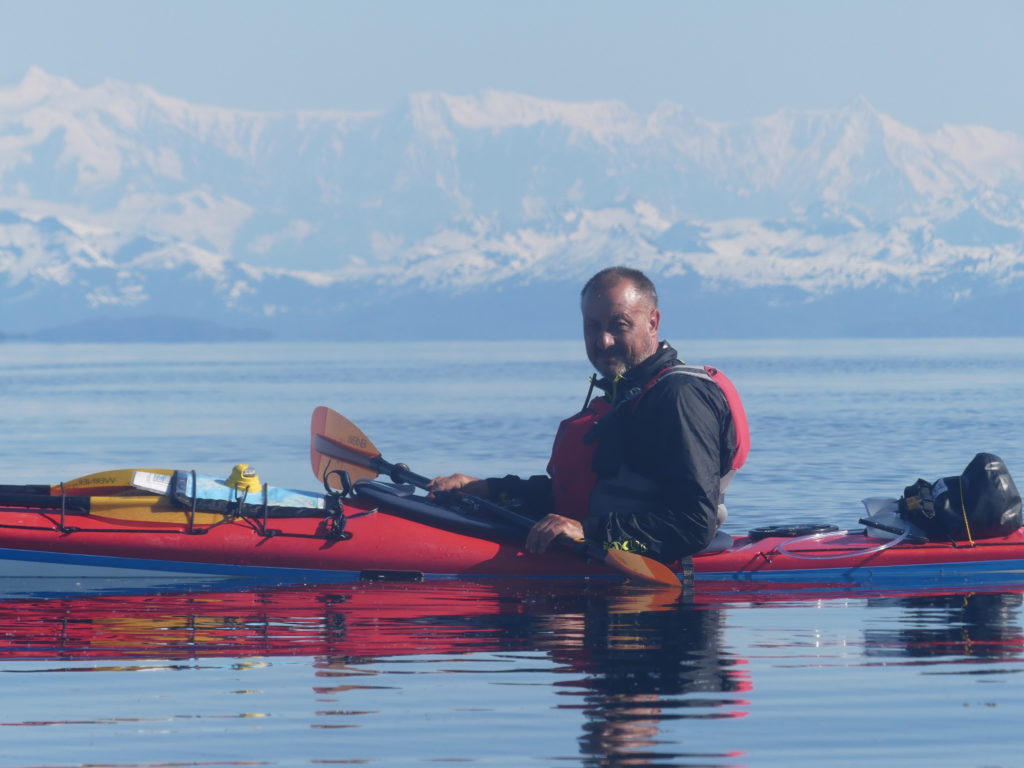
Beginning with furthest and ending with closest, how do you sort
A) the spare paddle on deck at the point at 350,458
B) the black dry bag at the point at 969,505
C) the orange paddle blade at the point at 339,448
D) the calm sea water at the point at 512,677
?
the orange paddle blade at the point at 339,448
the black dry bag at the point at 969,505
the spare paddle on deck at the point at 350,458
the calm sea water at the point at 512,677

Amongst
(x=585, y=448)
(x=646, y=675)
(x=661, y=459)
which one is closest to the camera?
(x=646, y=675)

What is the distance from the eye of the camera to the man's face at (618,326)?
28.7 ft

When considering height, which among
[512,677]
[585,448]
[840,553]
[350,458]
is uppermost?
[350,458]

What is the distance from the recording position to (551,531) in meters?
8.95

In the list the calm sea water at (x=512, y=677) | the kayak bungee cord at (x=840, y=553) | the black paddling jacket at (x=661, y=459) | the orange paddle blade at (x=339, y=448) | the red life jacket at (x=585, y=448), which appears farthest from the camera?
the orange paddle blade at (x=339, y=448)

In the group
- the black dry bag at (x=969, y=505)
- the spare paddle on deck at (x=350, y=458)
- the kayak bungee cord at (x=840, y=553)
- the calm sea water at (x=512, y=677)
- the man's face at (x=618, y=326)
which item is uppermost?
the man's face at (x=618, y=326)

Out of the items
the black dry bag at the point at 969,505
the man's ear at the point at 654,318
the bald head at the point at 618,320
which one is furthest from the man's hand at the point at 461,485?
the black dry bag at the point at 969,505

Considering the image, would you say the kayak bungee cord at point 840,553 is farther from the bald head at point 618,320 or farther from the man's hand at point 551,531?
the bald head at point 618,320

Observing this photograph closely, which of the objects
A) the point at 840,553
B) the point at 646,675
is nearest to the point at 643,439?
the point at 646,675

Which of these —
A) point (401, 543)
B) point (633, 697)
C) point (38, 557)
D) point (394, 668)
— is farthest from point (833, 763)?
point (38, 557)

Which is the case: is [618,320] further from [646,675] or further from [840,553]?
[840,553]

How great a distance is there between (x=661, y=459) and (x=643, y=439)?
0.50 ft

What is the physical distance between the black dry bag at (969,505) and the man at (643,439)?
6.38ft

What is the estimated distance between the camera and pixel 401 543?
1043cm
